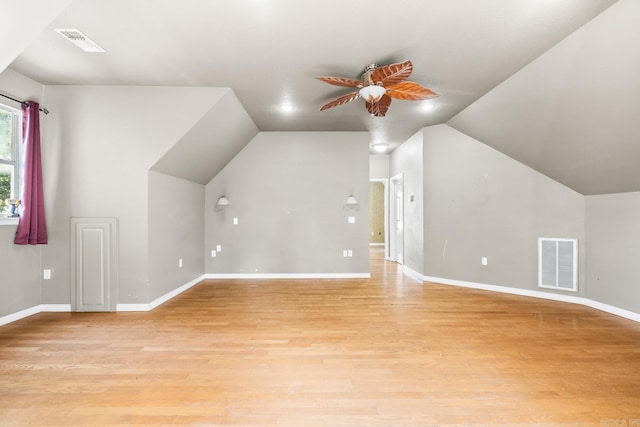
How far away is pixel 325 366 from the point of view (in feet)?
7.68

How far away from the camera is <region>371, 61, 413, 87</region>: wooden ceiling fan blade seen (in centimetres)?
246

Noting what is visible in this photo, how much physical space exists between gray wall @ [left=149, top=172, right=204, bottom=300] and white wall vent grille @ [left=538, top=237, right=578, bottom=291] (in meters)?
5.43

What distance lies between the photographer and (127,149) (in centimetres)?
358

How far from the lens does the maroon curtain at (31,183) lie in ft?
10.6

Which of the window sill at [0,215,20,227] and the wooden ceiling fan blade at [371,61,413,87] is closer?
the wooden ceiling fan blade at [371,61,413,87]

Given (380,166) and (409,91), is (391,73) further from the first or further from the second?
(380,166)

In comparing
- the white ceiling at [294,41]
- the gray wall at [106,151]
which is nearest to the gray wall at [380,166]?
the white ceiling at [294,41]

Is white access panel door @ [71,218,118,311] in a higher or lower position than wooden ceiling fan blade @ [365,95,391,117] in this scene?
lower

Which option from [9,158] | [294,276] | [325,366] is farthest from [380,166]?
[9,158]

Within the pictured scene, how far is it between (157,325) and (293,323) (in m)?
1.50

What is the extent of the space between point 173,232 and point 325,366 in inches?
122

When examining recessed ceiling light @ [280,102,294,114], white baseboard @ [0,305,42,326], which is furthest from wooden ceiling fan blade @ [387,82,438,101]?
white baseboard @ [0,305,42,326]

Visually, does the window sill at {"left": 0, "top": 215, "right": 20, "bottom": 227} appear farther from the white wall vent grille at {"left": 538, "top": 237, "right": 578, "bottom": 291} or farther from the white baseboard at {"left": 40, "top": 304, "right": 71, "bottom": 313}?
the white wall vent grille at {"left": 538, "top": 237, "right": 578, "bottom": 291}

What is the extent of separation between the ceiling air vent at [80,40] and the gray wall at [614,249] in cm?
597
